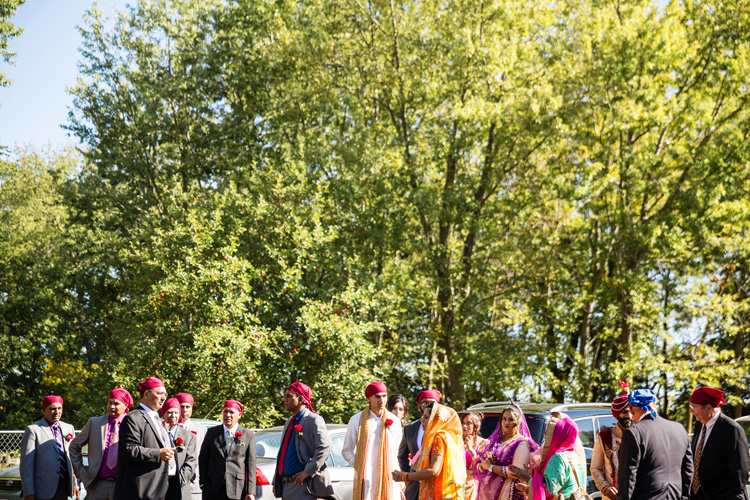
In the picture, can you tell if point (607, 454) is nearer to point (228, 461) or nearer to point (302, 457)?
point (302, 457)

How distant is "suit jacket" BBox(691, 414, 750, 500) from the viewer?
6621mm

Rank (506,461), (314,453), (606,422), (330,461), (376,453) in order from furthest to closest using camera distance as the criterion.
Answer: (606,422) → (330,461) → (376,453) → (314,453) → (506,461)

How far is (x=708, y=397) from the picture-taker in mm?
6852

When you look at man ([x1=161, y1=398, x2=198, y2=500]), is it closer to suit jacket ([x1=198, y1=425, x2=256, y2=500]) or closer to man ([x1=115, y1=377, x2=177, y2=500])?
suit jacket ([x1=198, y1=425, x2=256, y2=500])

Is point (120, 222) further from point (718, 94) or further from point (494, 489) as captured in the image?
point (494, 489)

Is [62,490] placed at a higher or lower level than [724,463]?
lower

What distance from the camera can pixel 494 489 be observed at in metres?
7.18

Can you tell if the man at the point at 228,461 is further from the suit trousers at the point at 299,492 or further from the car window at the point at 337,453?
the car window at the point at 337,453

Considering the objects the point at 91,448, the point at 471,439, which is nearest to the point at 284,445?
the point at 91,448

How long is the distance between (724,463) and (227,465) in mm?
4996

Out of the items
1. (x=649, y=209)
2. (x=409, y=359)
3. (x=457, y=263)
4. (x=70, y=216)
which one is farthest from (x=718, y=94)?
(x=70, y=216)

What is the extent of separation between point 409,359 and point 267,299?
5.62m

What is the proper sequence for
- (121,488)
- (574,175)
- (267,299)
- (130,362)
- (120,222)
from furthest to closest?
(120,222) → (574,175) → (267,299) → (130,362) → (121,488)

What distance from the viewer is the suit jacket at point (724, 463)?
21.7 feet
